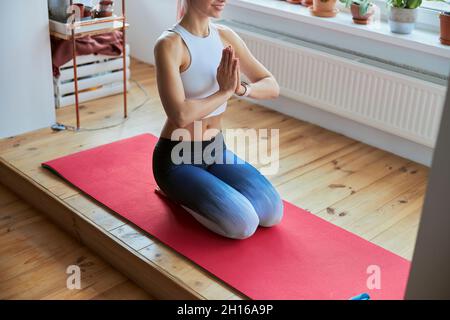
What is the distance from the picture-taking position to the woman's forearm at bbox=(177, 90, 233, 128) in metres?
2.16

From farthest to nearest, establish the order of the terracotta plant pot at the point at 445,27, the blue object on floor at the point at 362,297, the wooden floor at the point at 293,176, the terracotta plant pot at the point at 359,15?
the terracotta plant pot at the point at 359,15
the terracotta plant pot at the point at 445,27
the wooden floor at the point at 293,176
the blue object on floor at the point at 362,297

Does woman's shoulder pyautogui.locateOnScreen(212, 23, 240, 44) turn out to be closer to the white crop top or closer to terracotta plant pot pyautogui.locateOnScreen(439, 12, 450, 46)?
the white crop top

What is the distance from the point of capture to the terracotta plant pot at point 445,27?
2.90 meters

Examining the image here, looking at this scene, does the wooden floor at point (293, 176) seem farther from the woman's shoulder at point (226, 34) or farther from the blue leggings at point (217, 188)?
the woman's shoulder at point (226, 34)

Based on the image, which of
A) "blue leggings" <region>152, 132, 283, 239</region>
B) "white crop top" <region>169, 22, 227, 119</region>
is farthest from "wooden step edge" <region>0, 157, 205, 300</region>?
"white crop top" <region>169, 22, 227, 119</region>

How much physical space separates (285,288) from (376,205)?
85 cm

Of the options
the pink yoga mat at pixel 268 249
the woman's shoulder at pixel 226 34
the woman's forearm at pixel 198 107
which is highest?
the woman's shoulder at pixel 226 34

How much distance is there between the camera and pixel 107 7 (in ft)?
10.9

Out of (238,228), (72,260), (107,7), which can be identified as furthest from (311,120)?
(72,260)

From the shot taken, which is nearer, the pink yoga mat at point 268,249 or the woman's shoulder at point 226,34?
the pink yoga mat at point 268,249

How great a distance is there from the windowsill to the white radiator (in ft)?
0.44

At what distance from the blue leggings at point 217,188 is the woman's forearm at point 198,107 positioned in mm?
183

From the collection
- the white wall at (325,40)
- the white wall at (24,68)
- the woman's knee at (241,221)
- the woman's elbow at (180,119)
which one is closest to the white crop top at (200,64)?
the woman's elbow at (180,119)

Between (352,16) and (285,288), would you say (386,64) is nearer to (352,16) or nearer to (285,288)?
(352,16)
